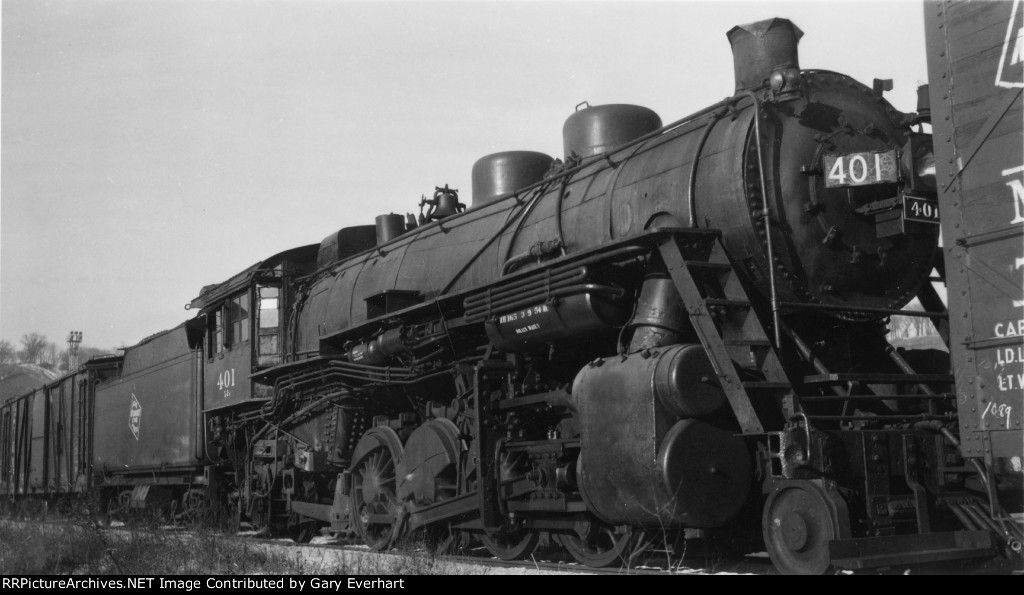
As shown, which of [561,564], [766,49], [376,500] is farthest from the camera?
[376,500]

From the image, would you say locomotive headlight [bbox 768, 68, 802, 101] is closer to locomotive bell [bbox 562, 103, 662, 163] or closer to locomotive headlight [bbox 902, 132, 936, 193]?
locomotive headlight [bbox 902, 132, 936, 193]

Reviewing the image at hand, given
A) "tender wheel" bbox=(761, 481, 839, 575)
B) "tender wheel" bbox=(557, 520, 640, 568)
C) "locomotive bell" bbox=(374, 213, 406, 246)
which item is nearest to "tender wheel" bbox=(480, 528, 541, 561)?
"tender wheel" bbox=(557, 520, 640, 568)

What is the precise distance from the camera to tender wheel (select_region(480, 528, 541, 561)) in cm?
771

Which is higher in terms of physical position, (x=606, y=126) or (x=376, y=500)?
(x=606, y=126)

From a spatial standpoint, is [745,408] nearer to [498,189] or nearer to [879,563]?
[879,563]

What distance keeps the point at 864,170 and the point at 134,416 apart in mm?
13149

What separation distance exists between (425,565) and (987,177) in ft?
14.1

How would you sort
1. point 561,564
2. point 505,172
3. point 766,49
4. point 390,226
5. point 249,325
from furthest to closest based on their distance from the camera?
point 249,325 → point 390,226 → point 505,172 → point 561,564 → point 766,49

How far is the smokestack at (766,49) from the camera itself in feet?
22.0

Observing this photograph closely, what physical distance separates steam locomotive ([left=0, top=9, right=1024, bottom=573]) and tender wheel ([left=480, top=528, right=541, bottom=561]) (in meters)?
0.02

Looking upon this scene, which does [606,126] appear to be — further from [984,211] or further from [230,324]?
[230,324]

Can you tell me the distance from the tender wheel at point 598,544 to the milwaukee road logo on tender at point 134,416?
1016 centimetres

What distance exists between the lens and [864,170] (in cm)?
606

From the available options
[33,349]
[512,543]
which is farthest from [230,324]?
[33,349]
